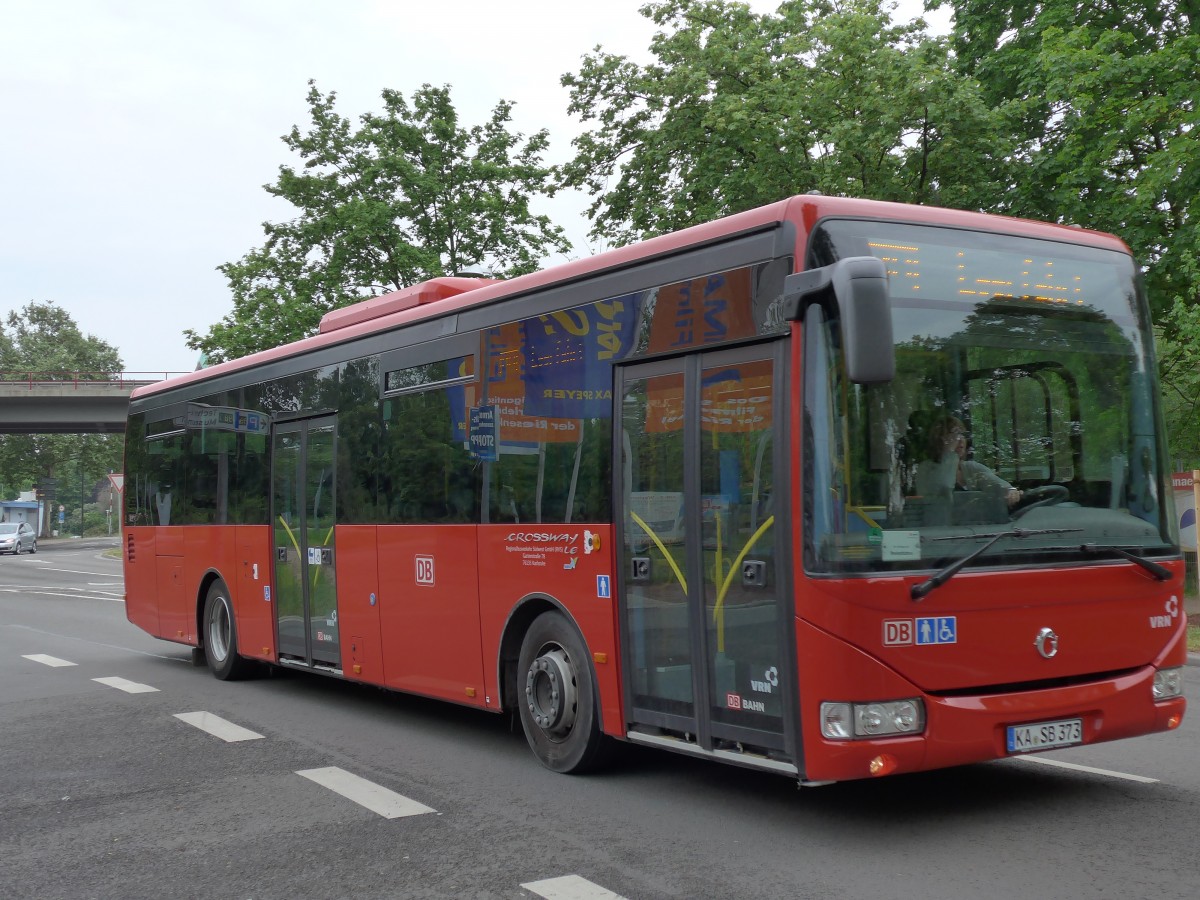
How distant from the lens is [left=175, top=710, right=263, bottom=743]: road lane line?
9.41m

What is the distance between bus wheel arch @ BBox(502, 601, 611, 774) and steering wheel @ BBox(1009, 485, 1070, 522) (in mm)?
2518

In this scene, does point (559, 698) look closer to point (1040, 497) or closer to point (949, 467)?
point (949, 467)

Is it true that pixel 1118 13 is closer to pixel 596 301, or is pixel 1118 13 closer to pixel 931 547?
pixel 596 301

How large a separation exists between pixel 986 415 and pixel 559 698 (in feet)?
9.73

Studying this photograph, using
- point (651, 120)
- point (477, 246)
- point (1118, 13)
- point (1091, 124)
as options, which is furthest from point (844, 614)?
point (477, 246)

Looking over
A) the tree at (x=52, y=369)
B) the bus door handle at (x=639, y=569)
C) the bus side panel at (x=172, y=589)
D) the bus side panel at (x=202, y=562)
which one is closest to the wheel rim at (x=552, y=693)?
the bus door handle at (x=639, y=569)

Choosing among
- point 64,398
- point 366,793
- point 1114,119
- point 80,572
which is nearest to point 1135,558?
point 366,793

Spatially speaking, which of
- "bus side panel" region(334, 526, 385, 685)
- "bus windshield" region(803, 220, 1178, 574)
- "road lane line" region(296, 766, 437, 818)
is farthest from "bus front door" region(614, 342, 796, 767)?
"bus side panel" region(334, 526, 385, 685)

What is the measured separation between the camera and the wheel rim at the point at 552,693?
298 inches

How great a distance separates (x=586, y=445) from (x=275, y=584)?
5262 mm

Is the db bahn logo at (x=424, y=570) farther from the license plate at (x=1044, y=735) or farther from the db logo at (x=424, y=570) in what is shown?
the license plate at (x=1044, y=735)

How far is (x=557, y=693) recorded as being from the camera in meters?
7.61

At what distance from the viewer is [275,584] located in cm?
1181

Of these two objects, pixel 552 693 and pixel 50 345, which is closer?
pixel 552 693
